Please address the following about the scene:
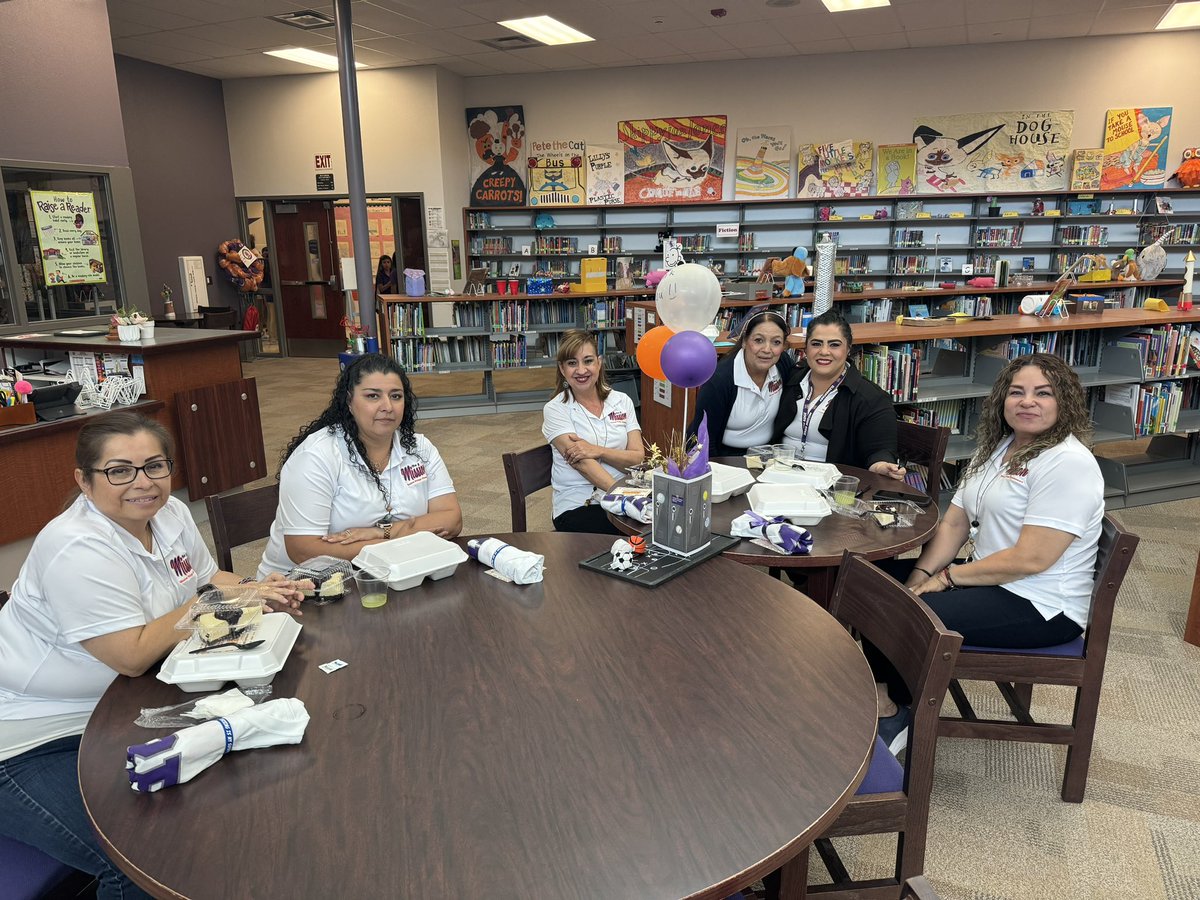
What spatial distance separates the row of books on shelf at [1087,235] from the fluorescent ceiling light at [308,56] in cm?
866

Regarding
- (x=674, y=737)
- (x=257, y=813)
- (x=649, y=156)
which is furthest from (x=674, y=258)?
(x=649, y=156)

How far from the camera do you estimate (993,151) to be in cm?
895

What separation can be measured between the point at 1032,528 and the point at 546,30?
762cm

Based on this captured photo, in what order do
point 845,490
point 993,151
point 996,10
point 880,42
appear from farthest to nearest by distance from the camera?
1. point 993,151
2. point 880,42
3. point 996,10
4. point 845,490

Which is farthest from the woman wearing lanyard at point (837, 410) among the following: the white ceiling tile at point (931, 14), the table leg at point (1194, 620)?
the white ceiling tile at point (931, 14)

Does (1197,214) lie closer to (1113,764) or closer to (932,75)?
(932,75)

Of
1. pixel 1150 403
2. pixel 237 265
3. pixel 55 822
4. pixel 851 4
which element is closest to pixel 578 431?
pixel 55 822

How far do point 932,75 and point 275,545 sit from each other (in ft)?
31.1

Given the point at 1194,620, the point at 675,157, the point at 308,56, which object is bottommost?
the point at 1194,620

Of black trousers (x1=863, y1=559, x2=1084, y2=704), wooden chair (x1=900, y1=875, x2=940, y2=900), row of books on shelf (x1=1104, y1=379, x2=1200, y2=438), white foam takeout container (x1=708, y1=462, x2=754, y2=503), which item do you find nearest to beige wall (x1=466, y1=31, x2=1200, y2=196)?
row of books on shelf (x1=1104, y1=379, x2=1200, y2=438)

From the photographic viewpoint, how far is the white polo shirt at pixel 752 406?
10.9 ft

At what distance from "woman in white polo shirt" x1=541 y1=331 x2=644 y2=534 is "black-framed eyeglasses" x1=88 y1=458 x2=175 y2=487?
1518 millimetres

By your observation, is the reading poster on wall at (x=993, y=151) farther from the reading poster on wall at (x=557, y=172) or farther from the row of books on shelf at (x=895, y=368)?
the row of books on shelf at (x=895, y=368)

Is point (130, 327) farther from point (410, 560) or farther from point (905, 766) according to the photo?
point (905, 766)
